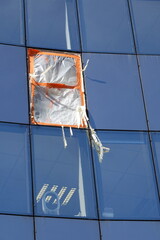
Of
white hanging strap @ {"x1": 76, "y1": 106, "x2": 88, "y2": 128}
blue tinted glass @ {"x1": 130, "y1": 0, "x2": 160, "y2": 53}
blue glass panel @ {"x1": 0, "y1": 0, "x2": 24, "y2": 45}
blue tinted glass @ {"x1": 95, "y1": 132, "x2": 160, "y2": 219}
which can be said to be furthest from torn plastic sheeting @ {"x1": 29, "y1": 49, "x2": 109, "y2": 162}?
blue tinted glass @ {"x1": 130, "y1": 0, "x2": 160, "y2": 53}

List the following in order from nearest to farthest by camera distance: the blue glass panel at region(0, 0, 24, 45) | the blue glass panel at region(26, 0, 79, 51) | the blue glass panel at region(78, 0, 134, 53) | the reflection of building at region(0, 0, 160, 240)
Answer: the reflection of building at region(0, 0, 160, 240) → the blue glass panel at region(0, 0, 24, 45) → the blue glass panel at region(26, 0, 79, 51) → the blue glass panel at region(78, 0, 134, 53)

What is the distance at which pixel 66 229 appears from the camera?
50.8 ft

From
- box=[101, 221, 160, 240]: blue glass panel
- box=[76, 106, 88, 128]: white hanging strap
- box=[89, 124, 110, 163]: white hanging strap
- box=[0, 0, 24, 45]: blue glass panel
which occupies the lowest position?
box=[101, 221, 160, 240]: blue glass panel

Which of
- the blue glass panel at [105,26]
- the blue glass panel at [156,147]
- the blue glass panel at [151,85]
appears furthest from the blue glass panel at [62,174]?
the blue glass panel at [105,26]

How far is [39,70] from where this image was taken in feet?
58.2

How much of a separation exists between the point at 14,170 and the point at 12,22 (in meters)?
4.73

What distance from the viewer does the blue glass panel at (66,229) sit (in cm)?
1527

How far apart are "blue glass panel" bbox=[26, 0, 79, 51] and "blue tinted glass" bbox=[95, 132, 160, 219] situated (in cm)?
318

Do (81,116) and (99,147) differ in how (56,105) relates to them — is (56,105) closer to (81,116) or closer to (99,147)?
(81,116)

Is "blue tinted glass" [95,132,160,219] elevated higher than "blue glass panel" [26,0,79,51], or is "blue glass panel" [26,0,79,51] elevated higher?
"blue glass panel" [26,0,79,51]

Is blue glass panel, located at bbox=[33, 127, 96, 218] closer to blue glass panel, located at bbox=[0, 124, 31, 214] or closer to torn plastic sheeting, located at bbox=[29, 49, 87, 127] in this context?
blue glass panel, located at bbox=[0, 124, 31, 214]

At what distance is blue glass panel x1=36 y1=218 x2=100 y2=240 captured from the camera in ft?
50.1

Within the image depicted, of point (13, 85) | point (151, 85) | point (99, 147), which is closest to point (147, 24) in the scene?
point (151, 85)

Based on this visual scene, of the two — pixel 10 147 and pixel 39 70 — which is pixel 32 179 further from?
pixel 39 70
